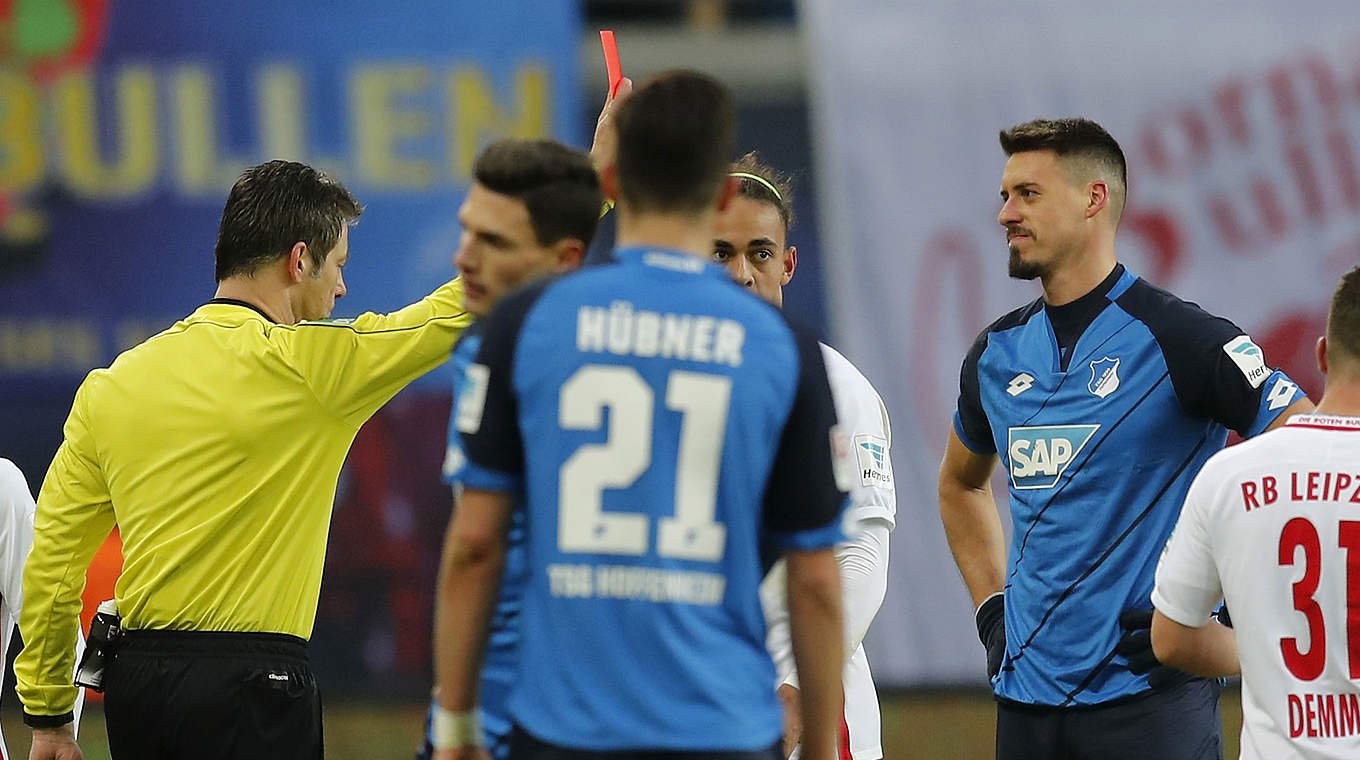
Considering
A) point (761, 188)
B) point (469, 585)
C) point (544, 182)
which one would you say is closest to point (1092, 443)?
point (761, 188)

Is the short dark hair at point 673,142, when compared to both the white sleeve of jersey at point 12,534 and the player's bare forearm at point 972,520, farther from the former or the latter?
the white sleeve of jersey at point 12,534

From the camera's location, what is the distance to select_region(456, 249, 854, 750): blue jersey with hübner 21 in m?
2.68

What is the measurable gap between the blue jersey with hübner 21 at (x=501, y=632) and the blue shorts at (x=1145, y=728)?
1.98m

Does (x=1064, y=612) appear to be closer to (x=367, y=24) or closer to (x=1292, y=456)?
(x=1292, y=456)

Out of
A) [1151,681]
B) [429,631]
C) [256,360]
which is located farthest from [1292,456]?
[429,631]

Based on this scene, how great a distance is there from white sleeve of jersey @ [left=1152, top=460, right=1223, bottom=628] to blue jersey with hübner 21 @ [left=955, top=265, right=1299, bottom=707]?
2.75ft

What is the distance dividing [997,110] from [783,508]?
22.5 feet

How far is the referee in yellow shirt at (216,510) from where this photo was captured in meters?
4.09

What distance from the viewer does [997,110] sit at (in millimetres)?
9281

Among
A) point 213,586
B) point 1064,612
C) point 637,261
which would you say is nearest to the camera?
point 637,261

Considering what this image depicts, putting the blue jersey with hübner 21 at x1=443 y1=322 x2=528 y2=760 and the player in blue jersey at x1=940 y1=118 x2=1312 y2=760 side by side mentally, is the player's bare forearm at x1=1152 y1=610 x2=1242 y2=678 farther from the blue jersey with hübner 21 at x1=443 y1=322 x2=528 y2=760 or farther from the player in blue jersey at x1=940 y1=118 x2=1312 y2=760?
the blue jersey with hübner 21 at x1=443 y1=322 x2=528 y2=760

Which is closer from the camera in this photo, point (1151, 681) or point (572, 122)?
point (1151, 681)

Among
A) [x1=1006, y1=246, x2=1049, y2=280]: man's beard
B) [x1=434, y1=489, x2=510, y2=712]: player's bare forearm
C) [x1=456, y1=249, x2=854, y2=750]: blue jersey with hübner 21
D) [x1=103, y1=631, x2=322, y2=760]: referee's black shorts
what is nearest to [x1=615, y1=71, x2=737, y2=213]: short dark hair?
[x1=456, y1=249, x2=854, y2=750]: blue jersey with hübner 21

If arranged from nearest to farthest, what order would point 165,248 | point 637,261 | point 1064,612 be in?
point 637,261, point 1064,612, point 165,248
